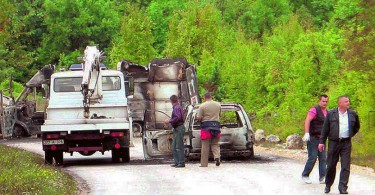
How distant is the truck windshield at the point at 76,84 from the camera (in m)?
29.1

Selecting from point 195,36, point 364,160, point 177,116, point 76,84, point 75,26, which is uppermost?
point 75,26

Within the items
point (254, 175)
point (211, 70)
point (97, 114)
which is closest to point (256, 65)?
point (211, 70)

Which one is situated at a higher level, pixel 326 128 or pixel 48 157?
pixel 326 128

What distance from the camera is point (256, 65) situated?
4334 cm

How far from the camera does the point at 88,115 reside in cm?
2730

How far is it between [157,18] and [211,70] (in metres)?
38.7

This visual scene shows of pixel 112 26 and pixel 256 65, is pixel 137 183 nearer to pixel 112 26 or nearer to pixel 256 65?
pixel 256 65

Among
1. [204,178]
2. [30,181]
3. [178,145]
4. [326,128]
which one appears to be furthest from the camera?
[178,145]

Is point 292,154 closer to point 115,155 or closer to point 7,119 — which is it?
point 115,155

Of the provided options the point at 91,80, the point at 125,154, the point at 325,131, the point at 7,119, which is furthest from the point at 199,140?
the point at 7,119

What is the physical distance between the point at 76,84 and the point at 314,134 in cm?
1156

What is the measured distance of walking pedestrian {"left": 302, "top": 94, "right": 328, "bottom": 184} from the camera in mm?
19141

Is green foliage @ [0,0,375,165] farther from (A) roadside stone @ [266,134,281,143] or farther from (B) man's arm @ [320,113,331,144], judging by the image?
(B) man's arm @ [320,113,331,144]

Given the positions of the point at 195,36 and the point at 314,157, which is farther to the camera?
the point at 195,36
